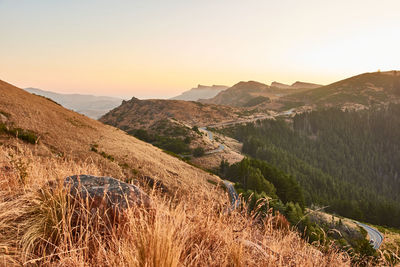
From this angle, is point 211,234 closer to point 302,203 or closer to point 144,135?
point 302,203

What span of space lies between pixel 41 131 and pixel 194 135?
260ft

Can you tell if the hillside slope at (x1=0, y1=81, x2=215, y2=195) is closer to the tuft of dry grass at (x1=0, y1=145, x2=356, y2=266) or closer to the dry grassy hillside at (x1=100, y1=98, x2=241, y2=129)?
the tuft of dry grass at (x1=0, y1=145, x2=356, y2=266)

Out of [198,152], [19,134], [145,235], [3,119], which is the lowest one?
[198,152]

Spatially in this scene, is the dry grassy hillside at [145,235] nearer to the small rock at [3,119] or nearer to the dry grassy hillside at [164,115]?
the small rock at [3,119]

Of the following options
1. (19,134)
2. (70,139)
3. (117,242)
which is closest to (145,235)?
(117,242)

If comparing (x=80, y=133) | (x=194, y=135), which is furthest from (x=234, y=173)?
(x=80, y=133)

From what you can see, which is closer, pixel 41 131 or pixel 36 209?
pixel 36 209

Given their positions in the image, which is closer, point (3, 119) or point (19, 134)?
point (19, 134)

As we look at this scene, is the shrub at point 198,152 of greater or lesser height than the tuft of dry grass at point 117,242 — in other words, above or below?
below

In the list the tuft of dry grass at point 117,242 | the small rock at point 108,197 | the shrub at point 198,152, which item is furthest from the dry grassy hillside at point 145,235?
the shrub at point 198,152

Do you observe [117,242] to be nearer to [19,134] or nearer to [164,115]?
[19,134]

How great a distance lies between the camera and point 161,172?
3606cm

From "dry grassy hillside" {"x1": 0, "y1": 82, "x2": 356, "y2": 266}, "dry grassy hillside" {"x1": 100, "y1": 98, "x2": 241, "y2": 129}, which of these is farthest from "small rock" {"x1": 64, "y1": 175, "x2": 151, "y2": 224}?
"dry grassy hillside" {"x1": 100, "y1": 98, "x2": 241, "y2": 129}

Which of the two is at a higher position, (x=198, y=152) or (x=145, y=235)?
(x=145, y=235)
